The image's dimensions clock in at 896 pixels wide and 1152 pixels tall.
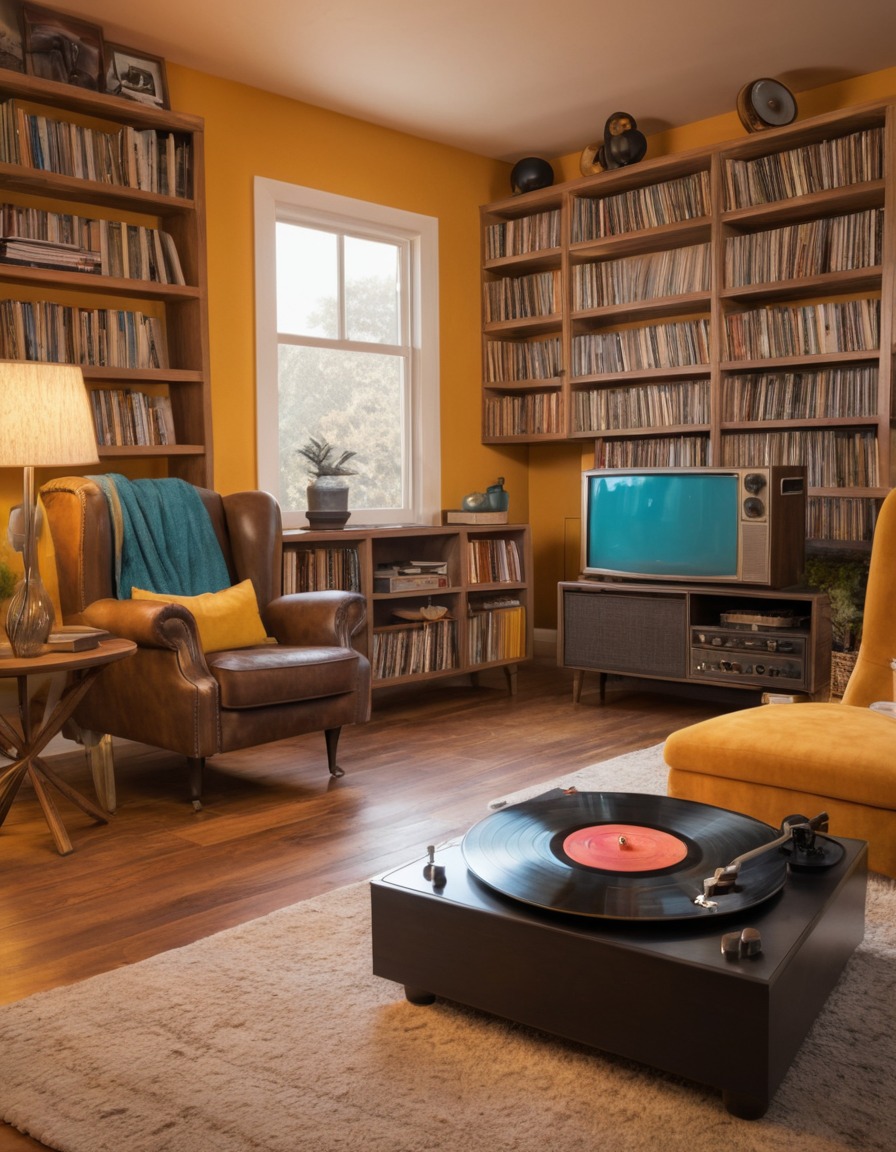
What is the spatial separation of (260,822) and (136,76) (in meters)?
2.82

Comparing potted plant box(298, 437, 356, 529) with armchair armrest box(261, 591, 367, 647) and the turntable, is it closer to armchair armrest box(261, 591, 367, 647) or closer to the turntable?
armchair armrest box(261, 591, 367, 647)

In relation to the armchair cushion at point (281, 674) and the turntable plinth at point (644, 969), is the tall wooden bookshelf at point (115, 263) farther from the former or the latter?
the turntable plinth at point (644, 969)

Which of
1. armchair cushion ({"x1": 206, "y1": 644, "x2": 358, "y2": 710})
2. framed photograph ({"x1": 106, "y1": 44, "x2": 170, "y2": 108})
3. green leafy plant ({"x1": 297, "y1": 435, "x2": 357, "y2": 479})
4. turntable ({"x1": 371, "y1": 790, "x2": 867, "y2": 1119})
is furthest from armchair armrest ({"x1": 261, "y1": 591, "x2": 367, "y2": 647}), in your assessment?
framed photograph ({"x1": 106, "y1": 44, "x2": 170, "y2": 108})

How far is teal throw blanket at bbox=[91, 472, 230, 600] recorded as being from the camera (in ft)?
11.7

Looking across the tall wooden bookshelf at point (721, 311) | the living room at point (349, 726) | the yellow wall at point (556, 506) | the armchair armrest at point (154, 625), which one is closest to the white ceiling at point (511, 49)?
the living room at point (349, 726)

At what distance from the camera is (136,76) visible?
13.1ft

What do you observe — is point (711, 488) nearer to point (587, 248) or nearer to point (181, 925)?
point (587, 248)

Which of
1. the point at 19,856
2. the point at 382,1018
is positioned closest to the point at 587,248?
the point at 19,856

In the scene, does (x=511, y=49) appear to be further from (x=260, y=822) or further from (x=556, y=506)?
(x=260, y=822)

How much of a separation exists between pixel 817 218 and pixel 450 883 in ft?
12.1

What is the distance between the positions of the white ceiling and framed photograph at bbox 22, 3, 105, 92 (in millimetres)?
49

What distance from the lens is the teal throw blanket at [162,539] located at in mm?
3580

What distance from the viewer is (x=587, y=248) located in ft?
16.5

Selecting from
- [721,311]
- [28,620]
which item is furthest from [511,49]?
[28,620]
